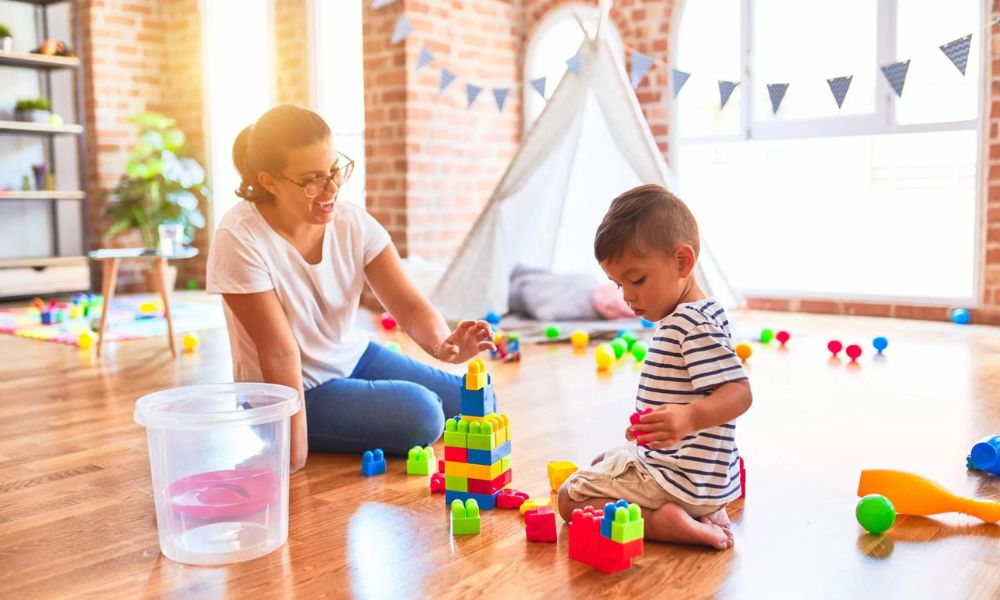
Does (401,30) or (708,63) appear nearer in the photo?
(401,30)

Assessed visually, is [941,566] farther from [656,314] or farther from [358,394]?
[358,394]

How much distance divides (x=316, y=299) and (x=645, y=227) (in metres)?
0.89

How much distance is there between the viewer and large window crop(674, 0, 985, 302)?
13.5 ft

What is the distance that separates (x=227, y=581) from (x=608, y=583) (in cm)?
57

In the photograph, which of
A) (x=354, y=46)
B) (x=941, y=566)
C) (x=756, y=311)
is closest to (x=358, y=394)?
(x=941, y=566)

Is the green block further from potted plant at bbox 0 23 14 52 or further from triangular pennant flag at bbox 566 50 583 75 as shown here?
potted plant at bbox 0 23 14 52

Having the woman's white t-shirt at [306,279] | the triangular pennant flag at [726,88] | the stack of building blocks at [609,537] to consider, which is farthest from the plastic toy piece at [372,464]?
the triangular pennant flag at [726,88]

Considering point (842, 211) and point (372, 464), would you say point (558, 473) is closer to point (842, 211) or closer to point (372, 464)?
point (372, 464)

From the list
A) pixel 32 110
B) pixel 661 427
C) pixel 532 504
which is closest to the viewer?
pixel 661 427

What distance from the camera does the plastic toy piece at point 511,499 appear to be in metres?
1.71

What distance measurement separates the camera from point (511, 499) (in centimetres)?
172

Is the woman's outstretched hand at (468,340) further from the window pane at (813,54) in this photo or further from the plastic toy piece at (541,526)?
the window pane at (813,54)

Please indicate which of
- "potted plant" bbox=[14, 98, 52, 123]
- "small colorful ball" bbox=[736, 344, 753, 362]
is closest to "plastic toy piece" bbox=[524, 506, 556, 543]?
"small colorful ball" bbox=[736, 344, 753, 362]

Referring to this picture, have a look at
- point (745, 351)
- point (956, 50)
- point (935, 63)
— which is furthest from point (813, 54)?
point (745, 351)
